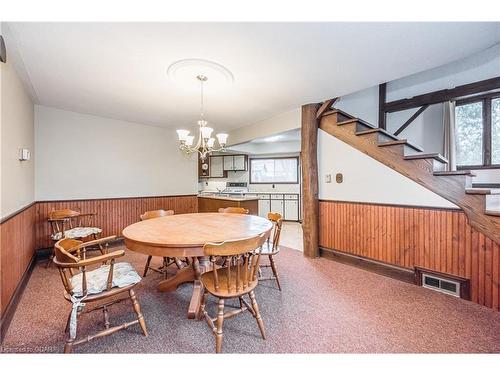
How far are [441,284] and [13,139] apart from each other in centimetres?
471

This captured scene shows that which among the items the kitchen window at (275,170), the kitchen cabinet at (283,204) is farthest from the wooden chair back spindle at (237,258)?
the kitchen window at (275,170)

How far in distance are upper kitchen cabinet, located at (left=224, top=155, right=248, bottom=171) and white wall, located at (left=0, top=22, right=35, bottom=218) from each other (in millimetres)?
4730

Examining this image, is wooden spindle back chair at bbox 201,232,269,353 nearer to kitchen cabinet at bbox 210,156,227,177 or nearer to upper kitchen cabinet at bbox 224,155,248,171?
upper kitchen cabinet at bbox 224,155,248,171

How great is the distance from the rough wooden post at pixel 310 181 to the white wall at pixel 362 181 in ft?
0.38

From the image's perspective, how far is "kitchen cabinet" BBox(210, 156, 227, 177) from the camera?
7.30 meters

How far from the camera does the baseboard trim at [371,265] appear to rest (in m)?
2.65

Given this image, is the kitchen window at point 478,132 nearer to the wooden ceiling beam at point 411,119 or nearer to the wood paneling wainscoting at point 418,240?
the wooden ceiling beam at point 411,119

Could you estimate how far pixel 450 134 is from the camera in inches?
121

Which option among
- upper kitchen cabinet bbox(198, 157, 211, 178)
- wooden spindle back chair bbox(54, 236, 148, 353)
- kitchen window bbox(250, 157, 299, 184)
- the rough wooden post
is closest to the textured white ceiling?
the rough wooden post

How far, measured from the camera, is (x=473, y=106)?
2975 mm

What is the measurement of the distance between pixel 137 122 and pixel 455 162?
529 cm

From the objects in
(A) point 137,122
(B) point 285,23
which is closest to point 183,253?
(B) point 285,23
